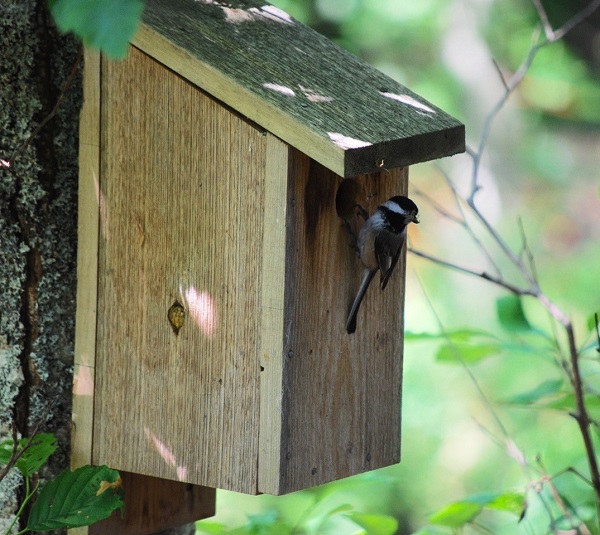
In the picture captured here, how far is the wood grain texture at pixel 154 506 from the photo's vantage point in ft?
7.30

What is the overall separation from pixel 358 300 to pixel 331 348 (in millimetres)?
126

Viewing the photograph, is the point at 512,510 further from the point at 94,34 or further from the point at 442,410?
the point at 442,410

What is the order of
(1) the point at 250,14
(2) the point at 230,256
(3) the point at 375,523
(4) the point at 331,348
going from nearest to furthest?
(2) the point at 230,256 → (4) the point at 331,348 → (3) the point at 375,523 → (1) the point at 250,14

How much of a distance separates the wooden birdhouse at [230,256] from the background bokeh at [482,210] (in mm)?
3409

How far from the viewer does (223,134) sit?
1.92m

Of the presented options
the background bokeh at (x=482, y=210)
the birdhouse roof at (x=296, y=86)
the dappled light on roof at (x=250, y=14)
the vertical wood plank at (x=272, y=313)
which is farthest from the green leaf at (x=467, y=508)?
the background bokeh at (x=482, y=210)

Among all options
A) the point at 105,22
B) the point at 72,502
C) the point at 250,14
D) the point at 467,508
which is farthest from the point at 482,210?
the point at 105,22

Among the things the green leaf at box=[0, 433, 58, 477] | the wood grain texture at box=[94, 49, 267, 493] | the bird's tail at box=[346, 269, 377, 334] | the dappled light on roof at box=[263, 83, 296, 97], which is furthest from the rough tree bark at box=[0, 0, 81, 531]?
the bird's tail at box=[346, 269, 377, 334]

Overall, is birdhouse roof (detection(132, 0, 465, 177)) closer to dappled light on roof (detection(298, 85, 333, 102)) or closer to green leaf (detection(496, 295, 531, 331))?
dappled light on roof (detection(298, 85, 333, 102))

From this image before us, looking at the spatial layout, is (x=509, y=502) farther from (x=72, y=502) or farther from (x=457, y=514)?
(x=72, y=502)

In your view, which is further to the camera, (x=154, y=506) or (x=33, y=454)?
(x=154, y=506)

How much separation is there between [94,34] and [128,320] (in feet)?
2.95

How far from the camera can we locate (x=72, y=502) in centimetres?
185

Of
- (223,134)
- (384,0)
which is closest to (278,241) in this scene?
(223,134)
